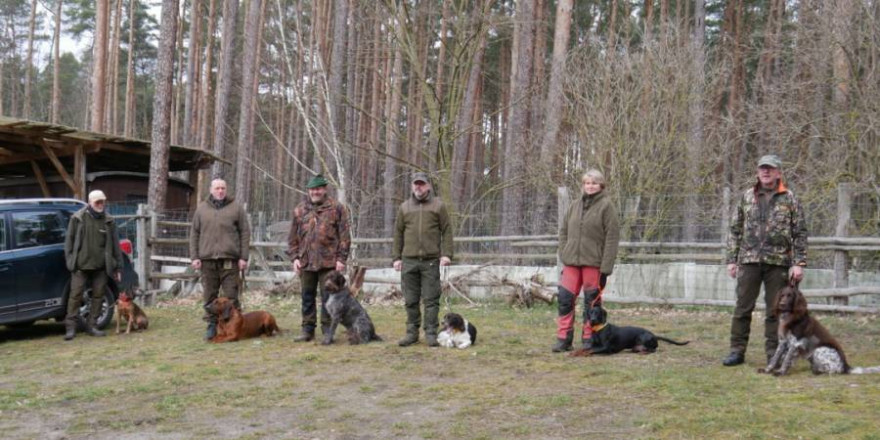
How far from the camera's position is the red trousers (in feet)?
23.2

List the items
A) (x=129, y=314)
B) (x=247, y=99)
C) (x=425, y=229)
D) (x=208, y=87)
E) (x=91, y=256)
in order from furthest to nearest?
(x=208, y=87) < (x=247, y=99) < (x=129, y=314) < (x=91, y=256) < (x=425, y=229)

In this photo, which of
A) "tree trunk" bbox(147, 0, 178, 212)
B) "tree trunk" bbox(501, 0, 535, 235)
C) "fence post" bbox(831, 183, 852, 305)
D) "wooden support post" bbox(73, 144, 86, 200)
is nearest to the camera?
"fence post" bbox(831, 183, 852, 305)

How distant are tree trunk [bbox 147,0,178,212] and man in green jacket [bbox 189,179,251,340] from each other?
6529 mm

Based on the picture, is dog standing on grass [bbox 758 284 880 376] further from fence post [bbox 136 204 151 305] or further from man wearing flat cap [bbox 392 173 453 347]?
fence post [bbox 136 204 151 305]

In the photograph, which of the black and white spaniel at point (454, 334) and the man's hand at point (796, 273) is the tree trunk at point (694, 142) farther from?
the man's hand at point (796, 273)

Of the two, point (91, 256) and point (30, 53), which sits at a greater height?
point (30, 53)

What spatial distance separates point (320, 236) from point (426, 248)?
113cm

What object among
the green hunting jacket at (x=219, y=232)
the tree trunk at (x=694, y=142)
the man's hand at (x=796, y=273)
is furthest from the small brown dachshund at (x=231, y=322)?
the tree trunk at (x=694, y=142)

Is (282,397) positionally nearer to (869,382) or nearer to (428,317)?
(428,317)

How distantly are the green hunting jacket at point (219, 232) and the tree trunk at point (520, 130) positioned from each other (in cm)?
719

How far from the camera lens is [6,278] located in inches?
329

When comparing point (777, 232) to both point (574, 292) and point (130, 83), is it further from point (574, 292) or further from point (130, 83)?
point (130, 83)

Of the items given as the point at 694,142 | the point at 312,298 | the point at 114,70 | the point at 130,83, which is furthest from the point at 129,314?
the point at 130,83

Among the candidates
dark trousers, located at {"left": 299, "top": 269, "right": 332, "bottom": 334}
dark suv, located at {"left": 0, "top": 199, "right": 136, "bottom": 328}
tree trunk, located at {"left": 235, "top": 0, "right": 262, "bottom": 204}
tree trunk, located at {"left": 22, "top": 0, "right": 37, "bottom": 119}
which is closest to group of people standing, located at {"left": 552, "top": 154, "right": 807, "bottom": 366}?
dark trousers, located at {"left": 299, "top": 269, "right": 332, "bottom": 334}
